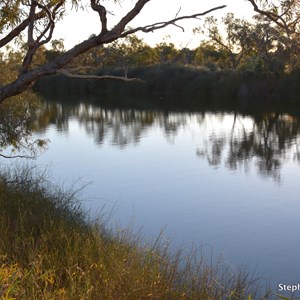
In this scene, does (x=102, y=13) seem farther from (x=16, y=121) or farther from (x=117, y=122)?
(x=117, y=122)

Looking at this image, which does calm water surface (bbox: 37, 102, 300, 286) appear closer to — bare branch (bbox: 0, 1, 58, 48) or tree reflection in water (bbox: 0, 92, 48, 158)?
tree reflection in water (bbox: 0, 92, 48, 158)

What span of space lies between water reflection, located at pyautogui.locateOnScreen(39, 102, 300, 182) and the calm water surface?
0.03 meters

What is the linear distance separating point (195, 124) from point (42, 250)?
18376 mm

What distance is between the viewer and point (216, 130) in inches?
797

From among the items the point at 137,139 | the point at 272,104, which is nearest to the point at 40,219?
the point at 137,139

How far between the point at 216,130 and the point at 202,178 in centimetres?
865

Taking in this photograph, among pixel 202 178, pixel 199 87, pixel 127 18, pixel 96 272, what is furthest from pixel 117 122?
pixel 96 272

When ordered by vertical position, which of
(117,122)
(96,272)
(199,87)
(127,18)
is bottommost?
(117,122)

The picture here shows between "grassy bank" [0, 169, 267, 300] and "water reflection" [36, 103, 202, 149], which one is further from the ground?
"grassy bank" [0, 169, 267, 300]

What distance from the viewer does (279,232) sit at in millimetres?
7746

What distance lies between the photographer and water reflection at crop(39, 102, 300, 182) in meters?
14.0

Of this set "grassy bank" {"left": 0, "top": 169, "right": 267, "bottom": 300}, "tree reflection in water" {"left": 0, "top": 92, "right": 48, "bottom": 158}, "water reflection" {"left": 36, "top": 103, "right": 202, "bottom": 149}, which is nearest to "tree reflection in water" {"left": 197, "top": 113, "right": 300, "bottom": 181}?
"water reflection" {"left": 36, "top": 103, "right": 202, "bottom": 149}

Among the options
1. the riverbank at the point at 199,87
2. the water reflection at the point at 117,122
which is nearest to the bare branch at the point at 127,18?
the water reflection at the point at 117,122

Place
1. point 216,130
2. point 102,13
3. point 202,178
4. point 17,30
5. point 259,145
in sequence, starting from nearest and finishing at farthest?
point 102,13 → point 17,30 → point 202,178 → point 259,145 → point 216,130
